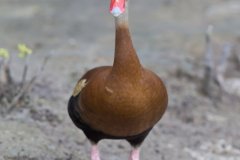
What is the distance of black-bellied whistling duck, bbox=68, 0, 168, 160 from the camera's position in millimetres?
4184

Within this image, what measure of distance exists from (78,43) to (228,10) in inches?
114

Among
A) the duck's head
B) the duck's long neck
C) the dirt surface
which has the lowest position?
the dirt surface

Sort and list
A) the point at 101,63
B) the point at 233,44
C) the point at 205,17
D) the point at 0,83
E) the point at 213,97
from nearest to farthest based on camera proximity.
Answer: the point at 0,83
the point at 213,97
the point at 101,63
the point at 233,44
the point at 205,17

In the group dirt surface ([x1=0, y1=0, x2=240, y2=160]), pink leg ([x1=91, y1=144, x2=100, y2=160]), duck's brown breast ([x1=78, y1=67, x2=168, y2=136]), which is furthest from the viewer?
dirt surface ([x1=0, y1=0, x2=240, y2=160])

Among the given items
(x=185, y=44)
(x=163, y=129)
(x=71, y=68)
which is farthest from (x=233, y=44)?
(x=163, y=129)

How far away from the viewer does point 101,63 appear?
8164 mm

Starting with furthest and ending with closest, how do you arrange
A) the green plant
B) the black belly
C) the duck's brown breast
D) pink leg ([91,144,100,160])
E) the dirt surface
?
1. the green plant
2. the dirt surface
3. pink leg ([91,144,100,160])
4. the black belly
5. the duck's brown breast

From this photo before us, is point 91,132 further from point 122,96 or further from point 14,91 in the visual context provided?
point 14,91

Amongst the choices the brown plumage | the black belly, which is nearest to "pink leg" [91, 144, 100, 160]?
the black belly

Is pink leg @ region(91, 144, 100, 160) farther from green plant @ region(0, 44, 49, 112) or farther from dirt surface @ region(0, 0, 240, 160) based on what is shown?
green plant @ region(0, 44, 49, 112)

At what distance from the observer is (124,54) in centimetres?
427

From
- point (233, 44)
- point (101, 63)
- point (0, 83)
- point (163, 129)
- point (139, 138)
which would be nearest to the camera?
point (139, 138)

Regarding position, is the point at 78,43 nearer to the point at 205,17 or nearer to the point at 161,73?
the point at 161,73

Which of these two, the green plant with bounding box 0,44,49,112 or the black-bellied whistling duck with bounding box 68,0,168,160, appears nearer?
the black-bellied whistling duck with bounding box 68,0,168,160
